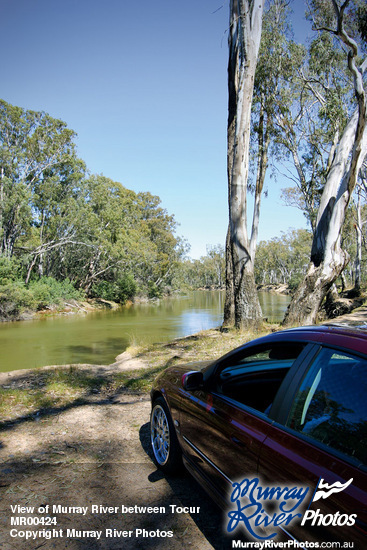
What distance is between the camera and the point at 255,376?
8.64 ft

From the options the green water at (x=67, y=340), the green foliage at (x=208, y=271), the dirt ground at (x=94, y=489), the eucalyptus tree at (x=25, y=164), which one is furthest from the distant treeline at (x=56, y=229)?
the green foliage at (x=208, y=271)

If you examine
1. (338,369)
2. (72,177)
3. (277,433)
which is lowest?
(277,433)

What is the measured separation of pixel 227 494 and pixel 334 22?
21660 mm

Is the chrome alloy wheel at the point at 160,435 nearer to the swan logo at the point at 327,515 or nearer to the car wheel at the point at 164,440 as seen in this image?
the car wheel at the point at 164,440

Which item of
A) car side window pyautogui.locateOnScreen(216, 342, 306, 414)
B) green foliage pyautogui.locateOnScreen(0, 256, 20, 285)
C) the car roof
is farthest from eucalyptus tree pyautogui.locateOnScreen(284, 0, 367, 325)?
green foliage pyautogui.locateOnScreen(0, 256, 20, 285)

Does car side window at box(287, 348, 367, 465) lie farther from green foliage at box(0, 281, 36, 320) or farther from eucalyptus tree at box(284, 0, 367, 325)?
green foliage at box(0, 281, 36, 320)

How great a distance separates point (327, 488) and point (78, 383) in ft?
16.7

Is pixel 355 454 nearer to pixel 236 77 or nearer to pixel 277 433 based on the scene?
pixel 277 433

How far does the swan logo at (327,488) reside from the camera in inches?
55.0

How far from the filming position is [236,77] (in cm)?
1123

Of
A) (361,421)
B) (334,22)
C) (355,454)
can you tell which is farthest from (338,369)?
(334,22)

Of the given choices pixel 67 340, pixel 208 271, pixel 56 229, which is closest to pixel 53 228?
pixel 56 229

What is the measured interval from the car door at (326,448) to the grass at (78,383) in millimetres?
3690

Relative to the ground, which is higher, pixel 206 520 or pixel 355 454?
pixel 355 454
